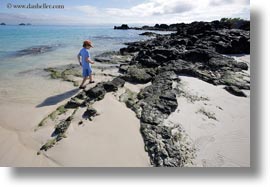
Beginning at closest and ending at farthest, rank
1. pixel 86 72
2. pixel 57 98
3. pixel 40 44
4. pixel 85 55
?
1. pixel 57 98
2. pixel 85 55
3. pixel 86 72
4. pixel 40 44

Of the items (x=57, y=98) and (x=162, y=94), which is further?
(x=57, y=98)

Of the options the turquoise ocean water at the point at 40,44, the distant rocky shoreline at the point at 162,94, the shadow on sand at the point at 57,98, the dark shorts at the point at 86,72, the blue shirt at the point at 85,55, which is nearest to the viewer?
the distant rocky shoreline at the point at 162,94

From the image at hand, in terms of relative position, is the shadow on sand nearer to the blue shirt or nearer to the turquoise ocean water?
the blue shirt

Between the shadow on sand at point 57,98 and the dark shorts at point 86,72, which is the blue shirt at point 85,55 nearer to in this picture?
the dark shorts at point 86,72

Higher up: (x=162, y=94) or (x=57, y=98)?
(x=162, y=94)

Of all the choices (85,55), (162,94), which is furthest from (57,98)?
(162,94)

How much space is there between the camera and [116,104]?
5.21 metres

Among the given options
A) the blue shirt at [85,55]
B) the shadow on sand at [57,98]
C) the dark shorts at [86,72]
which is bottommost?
the shadow on sand at [57,98]

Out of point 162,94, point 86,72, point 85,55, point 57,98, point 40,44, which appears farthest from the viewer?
point 40,44

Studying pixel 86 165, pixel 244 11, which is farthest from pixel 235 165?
pixel 244 11

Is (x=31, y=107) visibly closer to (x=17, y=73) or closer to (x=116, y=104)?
(x=116, y=104)

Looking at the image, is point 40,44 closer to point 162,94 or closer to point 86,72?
point 86,72

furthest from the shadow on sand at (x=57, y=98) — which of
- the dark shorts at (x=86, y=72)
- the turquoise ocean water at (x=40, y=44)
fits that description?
the turquoise ocean water at (x=40, y=44)

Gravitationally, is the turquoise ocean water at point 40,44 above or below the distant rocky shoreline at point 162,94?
above
